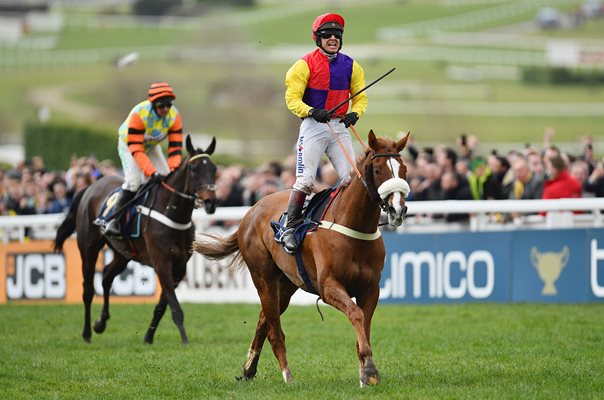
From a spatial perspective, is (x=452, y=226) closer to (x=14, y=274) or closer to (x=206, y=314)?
(x=206, y=314)

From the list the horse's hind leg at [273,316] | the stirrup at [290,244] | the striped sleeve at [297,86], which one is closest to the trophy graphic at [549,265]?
the horse's hind leg at [273,316]

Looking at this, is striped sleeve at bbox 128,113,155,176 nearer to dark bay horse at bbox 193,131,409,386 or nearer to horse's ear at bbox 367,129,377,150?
dark bay horse at bbox 193,131,409,386

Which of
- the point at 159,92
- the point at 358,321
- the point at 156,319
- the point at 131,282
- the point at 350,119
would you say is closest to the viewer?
the point at 358,321

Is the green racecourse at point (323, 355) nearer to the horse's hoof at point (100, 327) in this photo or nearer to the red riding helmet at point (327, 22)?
the horse's hoof at point (100, 327)

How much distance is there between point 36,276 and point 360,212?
32.3ft

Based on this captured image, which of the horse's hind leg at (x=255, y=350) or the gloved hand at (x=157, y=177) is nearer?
the horse's hind leg at (x=255, y=350)

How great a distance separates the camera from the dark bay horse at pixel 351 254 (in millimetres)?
7363

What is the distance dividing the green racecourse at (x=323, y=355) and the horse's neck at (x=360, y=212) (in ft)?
3.65

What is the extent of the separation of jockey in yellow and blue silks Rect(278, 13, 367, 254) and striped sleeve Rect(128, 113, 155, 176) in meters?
3.77

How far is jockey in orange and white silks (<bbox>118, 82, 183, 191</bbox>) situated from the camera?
11758 mm

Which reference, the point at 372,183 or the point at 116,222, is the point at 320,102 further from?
the point at 116,222

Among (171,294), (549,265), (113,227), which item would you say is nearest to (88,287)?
(113,227)

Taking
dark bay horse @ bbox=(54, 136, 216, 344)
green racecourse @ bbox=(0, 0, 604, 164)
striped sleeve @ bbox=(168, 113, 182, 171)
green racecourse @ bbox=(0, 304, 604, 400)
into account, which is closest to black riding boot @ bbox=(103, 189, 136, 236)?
dark bay horse @ bbox=(54, 136, 216, 344)

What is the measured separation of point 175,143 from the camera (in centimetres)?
1225
